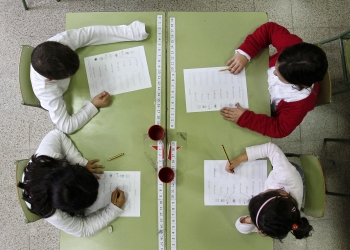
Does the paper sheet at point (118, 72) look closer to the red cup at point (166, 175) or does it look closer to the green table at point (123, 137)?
the green table at point (123, 137)

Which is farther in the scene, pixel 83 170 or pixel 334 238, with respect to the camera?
pixel 334 238

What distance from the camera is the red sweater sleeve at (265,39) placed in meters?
1.28

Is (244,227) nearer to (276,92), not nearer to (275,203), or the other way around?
(275,203)

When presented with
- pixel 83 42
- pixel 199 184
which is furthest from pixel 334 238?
pixel 83 42

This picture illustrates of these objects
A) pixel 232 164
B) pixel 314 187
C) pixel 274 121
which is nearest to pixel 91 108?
Result: pixel 232 164

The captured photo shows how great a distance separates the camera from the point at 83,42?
50.8 inches

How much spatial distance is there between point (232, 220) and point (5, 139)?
1610mm

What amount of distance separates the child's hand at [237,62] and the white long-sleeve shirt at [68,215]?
2.58ft

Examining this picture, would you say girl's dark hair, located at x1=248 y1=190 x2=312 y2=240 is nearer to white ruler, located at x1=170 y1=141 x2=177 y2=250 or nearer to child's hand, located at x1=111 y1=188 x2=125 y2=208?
white ruler, located at x1=170 y1=141 x2=177 y2=250

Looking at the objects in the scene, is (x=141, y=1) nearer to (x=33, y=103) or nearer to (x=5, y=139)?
(x=33, y=103)

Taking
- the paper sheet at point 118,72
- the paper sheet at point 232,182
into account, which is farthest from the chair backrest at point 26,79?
the paper sheet at point 232,182

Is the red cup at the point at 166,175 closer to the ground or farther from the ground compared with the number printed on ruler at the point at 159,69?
closer to the ground

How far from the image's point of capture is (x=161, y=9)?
206cm

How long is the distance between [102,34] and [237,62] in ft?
2.07
